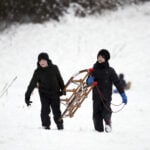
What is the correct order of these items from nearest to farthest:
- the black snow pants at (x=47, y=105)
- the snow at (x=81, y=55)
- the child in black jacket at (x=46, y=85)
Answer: the child in black jacket at (x=46, y=85)
the black snow pants at (x=47, y=105)
the snow at (x=81, y=55)

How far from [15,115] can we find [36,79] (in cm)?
314

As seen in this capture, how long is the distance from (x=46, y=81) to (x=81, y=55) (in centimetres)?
1005

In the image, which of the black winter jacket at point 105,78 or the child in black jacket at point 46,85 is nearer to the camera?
the black winter jacket at point 105,78

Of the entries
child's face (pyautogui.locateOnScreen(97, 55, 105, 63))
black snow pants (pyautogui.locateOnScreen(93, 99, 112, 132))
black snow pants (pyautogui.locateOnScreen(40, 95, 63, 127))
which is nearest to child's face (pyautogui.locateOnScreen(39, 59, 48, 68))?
black snow pants (pyautogui.locateOnScreen(40, 95, 63, 127))

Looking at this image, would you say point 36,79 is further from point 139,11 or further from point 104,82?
point 139,11

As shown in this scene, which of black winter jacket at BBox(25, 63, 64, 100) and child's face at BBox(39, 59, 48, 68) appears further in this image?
black winter jacket at BBox(25, 63, 64, 100)

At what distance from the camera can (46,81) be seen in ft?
27.8

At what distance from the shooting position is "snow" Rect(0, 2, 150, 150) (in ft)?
37.0

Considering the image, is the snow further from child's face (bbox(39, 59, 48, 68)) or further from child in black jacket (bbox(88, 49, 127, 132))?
child in black jacket (bbox(88, 49, 127, 132))

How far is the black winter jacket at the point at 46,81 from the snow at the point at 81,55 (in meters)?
1.18

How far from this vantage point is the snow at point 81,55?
37.0 ft

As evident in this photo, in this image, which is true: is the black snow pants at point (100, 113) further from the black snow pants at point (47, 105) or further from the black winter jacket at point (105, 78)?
the black snow pants at point (47, 105)

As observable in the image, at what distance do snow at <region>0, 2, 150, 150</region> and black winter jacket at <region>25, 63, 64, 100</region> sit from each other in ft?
3.87

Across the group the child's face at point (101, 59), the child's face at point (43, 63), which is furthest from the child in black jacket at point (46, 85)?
the child's face at point (101, 59)
